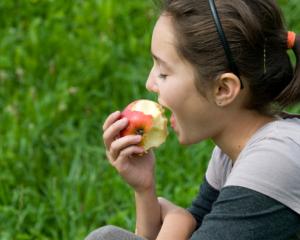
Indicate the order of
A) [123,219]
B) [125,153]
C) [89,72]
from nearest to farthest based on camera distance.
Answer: [125,153] < [123,219] < [89,72]

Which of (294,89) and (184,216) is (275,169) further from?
(184,216)

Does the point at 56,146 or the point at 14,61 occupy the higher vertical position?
the point at 14,61

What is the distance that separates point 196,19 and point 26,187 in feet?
5.13

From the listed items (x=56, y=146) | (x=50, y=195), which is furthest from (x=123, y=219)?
(x=56, y=146)

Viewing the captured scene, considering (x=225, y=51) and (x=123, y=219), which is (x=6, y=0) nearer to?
(x=123, y=219)

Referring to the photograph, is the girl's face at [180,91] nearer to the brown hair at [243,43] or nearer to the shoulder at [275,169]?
the brown hair at [243,43]

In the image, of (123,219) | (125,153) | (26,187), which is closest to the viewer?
(125,153)

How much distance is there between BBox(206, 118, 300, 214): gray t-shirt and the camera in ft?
6.66

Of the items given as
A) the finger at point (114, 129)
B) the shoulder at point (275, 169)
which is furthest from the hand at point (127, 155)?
the shoulder at point (275, 169)

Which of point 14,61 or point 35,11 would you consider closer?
point 14,61

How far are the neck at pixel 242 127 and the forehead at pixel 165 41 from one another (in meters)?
0.25

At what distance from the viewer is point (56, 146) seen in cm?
365

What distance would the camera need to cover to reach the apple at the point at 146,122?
7.67 ft

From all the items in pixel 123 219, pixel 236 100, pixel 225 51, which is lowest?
pixel 123 219
